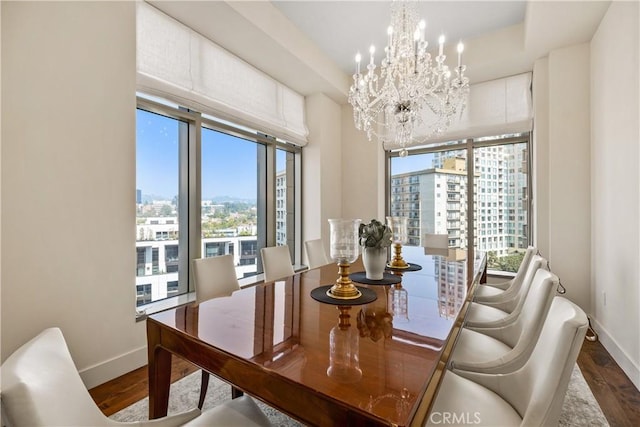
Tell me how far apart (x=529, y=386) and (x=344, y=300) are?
0.73 m

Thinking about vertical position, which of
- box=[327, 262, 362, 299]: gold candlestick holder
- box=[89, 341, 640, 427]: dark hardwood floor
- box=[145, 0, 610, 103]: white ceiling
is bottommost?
box=[89, 341, 640, 427]: dark hardwood floor

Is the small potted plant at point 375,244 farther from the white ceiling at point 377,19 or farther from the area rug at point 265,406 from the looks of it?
the white ceiling at point 377,19

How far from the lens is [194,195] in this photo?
2797mm

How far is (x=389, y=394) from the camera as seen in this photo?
0.69m

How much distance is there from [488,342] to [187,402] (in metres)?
1.75

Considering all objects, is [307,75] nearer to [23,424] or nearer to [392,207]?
[392,207]

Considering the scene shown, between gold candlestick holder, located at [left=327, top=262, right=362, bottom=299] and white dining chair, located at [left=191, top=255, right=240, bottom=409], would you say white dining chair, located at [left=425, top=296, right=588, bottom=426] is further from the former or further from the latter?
white dining chair, located at [left=191, top=255, right=240, bottom=409]

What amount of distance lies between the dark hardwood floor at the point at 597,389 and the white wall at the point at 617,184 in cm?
10

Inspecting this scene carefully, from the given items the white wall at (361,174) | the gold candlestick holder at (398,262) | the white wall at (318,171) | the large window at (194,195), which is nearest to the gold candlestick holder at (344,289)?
the gold candlestick holder at (398,262)

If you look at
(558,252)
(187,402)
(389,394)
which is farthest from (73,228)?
(558,252)

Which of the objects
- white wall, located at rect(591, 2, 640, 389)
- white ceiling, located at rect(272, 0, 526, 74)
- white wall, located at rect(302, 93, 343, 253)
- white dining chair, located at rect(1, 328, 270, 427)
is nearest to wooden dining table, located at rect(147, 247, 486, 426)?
white dining chair, located at rect(1, 328, 270, 427)

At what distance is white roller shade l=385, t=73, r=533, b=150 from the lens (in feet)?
11.5

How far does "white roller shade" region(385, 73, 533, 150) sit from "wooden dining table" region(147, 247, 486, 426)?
9.59 ft

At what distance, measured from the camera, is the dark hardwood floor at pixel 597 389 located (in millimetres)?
1654
